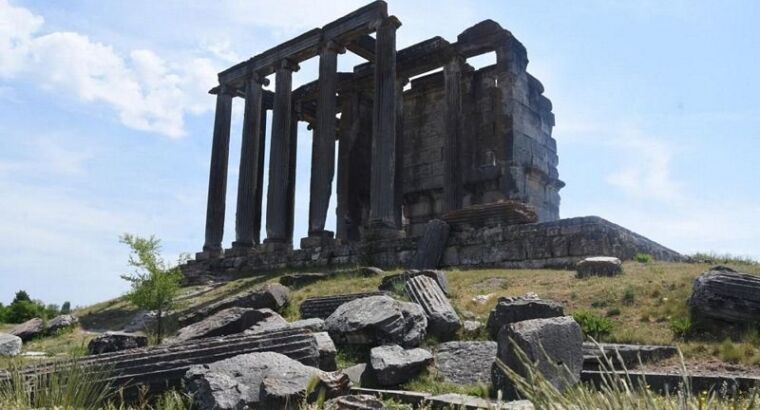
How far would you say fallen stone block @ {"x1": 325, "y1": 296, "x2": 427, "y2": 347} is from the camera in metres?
8.51

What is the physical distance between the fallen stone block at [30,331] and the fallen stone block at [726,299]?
14.1 m

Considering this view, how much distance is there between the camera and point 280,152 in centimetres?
2462

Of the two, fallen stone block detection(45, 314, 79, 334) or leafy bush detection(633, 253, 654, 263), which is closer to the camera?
leafy bush detection(633, 253, 654, 263)

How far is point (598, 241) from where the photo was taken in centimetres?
1444

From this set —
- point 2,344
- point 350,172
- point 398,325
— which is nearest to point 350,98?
point 350,172

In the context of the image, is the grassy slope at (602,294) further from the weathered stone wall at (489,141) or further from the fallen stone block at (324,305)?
the weathered stone wall at (489,141)

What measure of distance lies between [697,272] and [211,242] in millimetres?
19590

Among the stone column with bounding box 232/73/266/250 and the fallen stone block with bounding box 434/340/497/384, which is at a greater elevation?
the stone column with bounding box 232/73/266/250

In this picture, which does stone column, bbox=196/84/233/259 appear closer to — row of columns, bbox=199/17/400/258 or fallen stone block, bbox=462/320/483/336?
row of columns, bbox=199/17/400/258

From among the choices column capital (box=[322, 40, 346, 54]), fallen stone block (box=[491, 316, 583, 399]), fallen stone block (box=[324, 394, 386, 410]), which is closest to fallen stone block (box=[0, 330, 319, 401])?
fallen stone block (box=[324, 394, 386, 410])

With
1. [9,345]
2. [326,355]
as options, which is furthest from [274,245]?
[326,355]

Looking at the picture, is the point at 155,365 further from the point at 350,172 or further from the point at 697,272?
the point at 350,172

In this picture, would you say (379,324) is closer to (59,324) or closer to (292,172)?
(59,324)

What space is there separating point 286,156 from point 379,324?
673 inches
